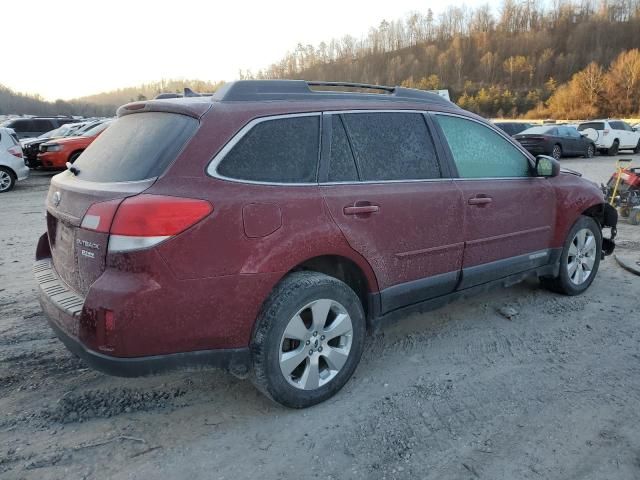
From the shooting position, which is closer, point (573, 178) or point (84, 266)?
point (84, 266)

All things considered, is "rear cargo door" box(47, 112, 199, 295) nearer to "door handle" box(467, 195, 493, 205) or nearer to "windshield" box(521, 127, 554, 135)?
"door handle" box(467, 195, 493, 205)

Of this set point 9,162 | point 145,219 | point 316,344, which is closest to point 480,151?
point 316,344

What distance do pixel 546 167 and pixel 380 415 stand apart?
254 cm

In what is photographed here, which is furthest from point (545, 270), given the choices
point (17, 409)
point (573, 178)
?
point (17, 409)

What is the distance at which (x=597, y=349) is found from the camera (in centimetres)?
362

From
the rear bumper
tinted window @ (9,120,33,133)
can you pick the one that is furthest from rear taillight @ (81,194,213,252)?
tinted window @ (9,120,33,133)

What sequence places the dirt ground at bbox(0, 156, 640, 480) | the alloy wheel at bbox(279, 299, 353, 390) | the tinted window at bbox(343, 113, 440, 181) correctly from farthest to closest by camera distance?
the tinted window at bbox(343, 113, 440, 181) < the alloy wheel at bbox(279, 299, 353, 390) < the dirt ground at bbox(0, 156, 640, 480)

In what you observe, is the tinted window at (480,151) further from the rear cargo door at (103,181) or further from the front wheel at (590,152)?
the front wheel at (590,152)

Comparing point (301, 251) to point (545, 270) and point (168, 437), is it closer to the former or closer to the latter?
point (168, 437)

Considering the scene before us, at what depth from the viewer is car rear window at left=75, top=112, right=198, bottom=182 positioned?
254 centimetres

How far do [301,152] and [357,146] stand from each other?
1.40 feet

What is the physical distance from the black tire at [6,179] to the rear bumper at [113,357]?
11595 mm

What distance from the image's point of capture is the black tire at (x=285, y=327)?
2658 mm

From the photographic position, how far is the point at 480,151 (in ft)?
12.7
